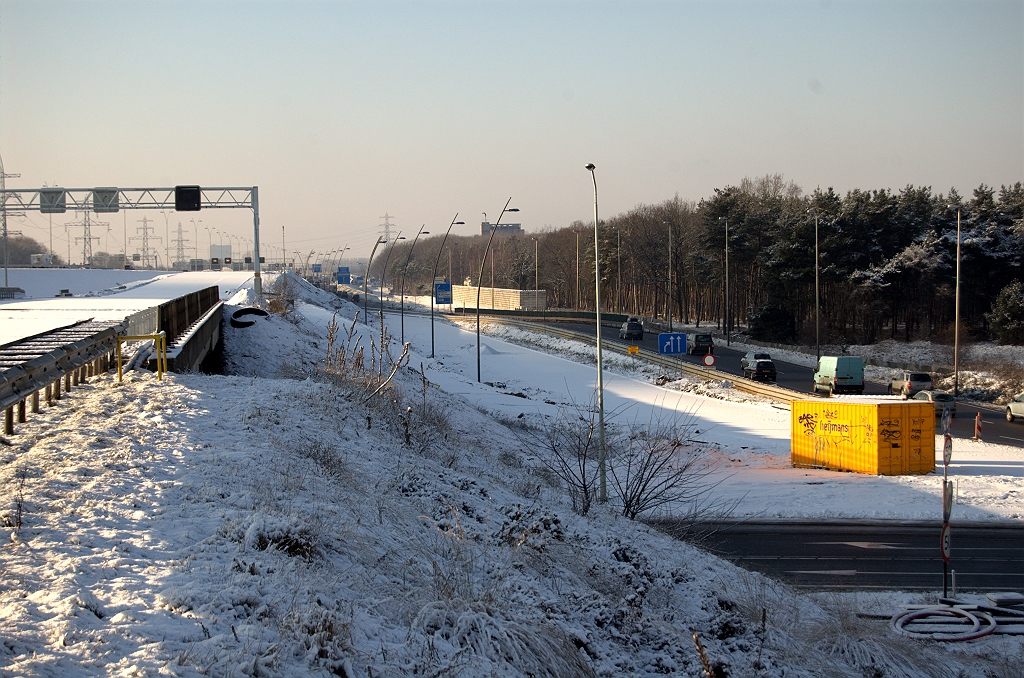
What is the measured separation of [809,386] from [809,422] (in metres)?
20.0

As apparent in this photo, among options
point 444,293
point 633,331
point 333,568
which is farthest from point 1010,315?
point 333,568

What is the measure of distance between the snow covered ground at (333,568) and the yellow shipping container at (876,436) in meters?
12.0

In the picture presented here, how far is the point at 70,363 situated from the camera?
11875 mm

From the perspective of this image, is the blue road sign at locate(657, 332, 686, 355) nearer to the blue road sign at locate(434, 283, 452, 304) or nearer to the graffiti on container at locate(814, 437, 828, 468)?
the graffiti on container at locate(814, 437, 828, 468)

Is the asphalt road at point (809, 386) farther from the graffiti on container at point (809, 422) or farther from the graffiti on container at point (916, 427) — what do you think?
the graffiti on container at point (809, 422)

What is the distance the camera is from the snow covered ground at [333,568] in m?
5.80

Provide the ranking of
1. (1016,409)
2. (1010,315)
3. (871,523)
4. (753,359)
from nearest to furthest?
(871,523)
(1016,409)
(753,359)
(1010,315)

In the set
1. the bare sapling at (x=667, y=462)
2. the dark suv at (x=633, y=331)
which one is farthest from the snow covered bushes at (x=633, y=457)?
the dark suv at (x=633, y=331)

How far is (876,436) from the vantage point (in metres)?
24.2

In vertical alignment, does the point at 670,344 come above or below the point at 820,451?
above

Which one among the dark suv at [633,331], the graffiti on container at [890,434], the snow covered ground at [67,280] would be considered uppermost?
the snow covered ground at [67,280]

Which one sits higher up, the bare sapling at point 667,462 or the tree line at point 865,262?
the tree line at point 865,262

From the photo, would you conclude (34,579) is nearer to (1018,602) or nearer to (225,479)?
(225,479)

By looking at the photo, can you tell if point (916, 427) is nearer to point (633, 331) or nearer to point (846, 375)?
point (846, 375)
